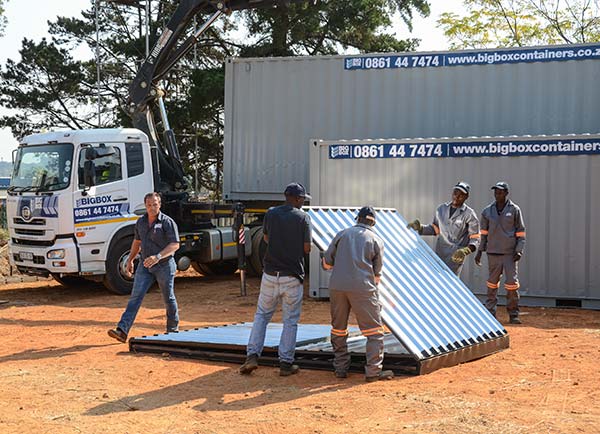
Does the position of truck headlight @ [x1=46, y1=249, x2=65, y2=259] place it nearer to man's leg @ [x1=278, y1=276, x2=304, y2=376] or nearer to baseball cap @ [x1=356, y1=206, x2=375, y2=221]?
man's leg @ [x1=278, y1=276, x2=304, y2=376]

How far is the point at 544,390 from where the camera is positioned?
7.30 meters

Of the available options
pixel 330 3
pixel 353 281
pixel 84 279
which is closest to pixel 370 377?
pixel 353 281

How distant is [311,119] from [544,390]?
10.4m

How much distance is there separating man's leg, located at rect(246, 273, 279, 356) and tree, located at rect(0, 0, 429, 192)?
16.0 meters

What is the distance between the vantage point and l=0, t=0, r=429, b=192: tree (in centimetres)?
2709

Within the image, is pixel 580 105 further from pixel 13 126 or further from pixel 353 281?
pixel 13 126

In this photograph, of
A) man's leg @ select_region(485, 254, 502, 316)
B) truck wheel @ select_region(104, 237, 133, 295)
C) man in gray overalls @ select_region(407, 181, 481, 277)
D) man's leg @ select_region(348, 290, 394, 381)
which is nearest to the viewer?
man's leg @ select_region(348, 290, 394, 381)

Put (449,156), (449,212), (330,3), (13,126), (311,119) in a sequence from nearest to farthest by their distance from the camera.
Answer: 1. (449,212)
2. (449,156)
3. (311,119)
4. (330,3)
5. (13,126)

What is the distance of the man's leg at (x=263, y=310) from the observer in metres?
8.16

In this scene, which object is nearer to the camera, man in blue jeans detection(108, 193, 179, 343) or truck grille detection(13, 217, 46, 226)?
man in blue jeans detection(108, 193, 179, 343)

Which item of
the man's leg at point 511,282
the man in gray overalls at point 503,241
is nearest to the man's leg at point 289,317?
the man in gray overalls at point 503,241

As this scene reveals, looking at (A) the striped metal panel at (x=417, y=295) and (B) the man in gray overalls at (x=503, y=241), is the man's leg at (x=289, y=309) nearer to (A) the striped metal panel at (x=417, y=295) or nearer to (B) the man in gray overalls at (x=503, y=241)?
(A) the striped metal panel at (x=417, y=295)

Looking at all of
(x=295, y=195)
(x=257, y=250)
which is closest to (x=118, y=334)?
(x=295, y=195)

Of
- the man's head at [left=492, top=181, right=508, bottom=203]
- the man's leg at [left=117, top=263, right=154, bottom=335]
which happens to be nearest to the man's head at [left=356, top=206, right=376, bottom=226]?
the man's leg at [left=117, top=263, right=154, bottom=335]
